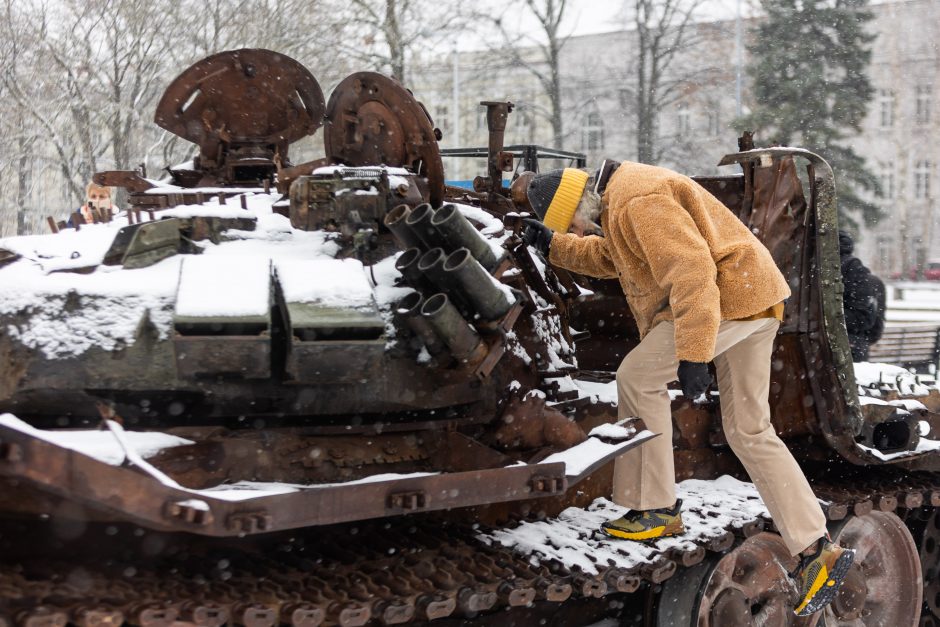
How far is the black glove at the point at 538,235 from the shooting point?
17.1 feet

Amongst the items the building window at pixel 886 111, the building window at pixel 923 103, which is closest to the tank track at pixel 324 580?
the building window at pixel 923 103

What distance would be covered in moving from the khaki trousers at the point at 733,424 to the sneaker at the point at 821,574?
96mm

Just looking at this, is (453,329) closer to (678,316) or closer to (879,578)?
(678,316)

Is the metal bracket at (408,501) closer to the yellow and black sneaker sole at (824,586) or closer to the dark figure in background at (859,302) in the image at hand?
the yellow and black sneaker sole at (824,586)

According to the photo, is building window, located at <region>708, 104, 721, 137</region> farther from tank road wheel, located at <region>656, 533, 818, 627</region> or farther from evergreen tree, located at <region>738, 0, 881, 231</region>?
tank road wheel, located at <region>656, 533, 818, 627</region>

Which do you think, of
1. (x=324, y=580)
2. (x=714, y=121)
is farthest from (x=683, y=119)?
(x=324, y=580)

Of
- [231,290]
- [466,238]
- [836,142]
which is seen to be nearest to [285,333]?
[231,290]

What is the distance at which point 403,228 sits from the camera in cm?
418

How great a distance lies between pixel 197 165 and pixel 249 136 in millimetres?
322

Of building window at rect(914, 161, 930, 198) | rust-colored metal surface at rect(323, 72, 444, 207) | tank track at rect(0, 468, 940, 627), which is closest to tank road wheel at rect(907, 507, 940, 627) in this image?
tank track at rect(0, 468, 940, 627)

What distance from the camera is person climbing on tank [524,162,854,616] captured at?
4434 mm

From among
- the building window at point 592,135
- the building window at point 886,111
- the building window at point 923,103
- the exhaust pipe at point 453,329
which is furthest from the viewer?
the building window at point 886,111

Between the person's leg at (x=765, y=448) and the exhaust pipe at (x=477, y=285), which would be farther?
the person's leg at (x=765, y=448)

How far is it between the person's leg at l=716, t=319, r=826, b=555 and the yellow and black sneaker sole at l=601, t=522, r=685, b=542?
499 millimetres
